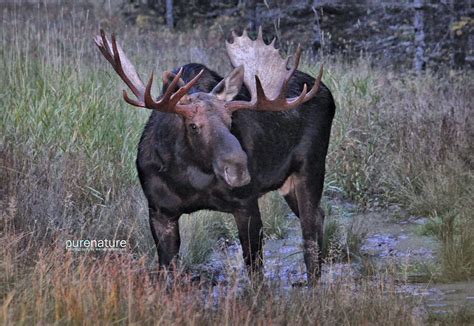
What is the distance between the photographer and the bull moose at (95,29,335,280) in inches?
248

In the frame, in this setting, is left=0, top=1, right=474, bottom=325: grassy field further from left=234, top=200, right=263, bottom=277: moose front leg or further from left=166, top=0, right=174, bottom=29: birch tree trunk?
left=166, top=0, right=174, bottom=29: birch tree trunk

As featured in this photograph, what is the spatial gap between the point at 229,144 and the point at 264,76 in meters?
1.31

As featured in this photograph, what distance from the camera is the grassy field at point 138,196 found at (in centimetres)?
511

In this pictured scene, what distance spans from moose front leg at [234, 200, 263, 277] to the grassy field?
48 centimetres

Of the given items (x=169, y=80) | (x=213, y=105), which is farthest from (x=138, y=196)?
(x=213, y=105)

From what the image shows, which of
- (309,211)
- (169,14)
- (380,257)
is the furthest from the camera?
(169,14)

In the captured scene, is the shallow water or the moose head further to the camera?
the shallow water

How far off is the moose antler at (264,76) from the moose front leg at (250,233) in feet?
2.22

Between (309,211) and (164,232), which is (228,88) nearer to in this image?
(164,232)

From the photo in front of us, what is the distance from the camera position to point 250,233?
22.2ft

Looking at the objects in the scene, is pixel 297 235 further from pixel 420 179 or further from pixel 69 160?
pixel 69 160

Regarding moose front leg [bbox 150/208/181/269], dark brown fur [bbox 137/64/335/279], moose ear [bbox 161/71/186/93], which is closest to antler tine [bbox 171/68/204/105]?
dark brown fur [bbox 137/64/335/279]

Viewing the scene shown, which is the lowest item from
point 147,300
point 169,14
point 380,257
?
point 169,14

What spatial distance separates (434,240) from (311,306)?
328cm
